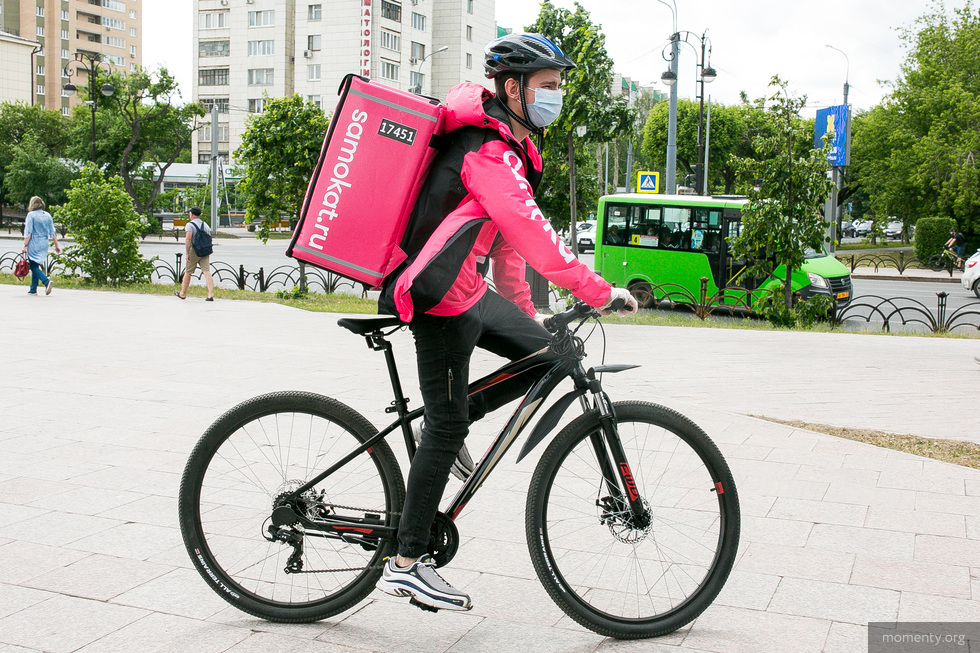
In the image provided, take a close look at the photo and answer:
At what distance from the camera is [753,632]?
3.13m

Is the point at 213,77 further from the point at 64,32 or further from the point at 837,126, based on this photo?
the point at 837,126

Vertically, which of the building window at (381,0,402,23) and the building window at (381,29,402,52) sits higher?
the building window at (381,0,402,23)

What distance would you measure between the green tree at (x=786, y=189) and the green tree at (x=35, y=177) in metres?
46.0

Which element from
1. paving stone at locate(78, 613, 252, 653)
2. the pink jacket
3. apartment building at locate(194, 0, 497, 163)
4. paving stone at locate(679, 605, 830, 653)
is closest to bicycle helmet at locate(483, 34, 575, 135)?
the pink jacket

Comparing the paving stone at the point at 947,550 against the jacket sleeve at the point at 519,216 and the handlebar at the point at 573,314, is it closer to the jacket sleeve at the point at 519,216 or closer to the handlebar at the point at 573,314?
the handlebar at the point at 573,314

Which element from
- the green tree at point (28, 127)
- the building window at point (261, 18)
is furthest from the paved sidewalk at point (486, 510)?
the building window at point (261, 18)

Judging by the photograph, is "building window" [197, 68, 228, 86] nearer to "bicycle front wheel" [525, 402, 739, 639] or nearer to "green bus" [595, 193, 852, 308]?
"green bus" [595, 193, 852, 308]

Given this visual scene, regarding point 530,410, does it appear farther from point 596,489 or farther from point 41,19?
point 41,19

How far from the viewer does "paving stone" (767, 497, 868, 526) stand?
438cm

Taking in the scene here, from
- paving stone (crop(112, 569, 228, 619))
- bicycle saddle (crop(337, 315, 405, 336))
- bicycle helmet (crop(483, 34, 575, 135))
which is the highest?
bicycle helmet (crop(483, 34, 575, 135))

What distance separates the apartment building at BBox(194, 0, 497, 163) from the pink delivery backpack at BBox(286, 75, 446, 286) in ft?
213

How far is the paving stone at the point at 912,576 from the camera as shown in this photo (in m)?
3.53

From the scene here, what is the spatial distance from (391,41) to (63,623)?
6874 centimetres

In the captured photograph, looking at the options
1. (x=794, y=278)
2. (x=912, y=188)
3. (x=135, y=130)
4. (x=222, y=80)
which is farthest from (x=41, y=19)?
(x=794, y=278)
